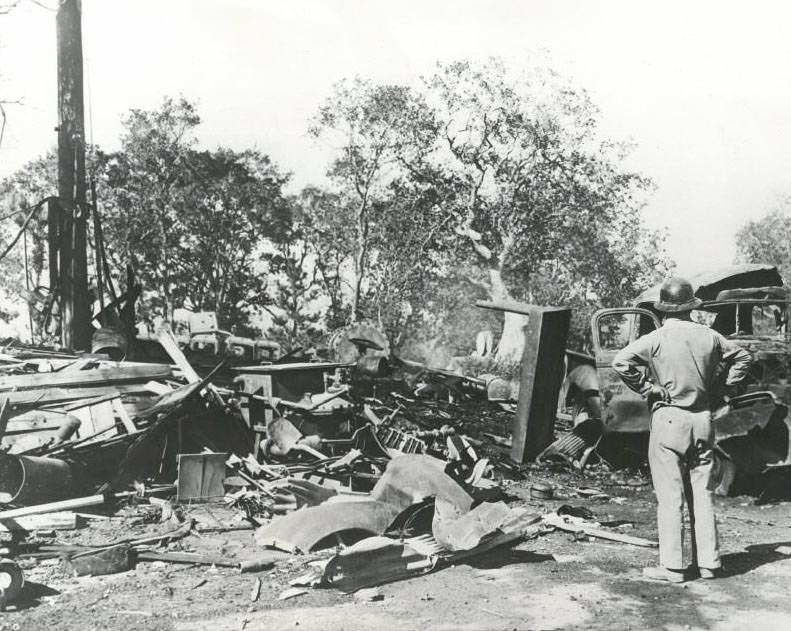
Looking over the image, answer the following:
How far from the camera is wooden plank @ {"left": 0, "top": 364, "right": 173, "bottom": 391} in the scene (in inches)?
332

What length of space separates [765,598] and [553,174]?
93.3ft

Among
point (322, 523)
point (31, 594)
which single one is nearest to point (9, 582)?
point (31, 594)

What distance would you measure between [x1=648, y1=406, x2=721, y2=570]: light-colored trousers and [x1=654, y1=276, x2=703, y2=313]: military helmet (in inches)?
27.3

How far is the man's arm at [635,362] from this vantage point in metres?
5.10

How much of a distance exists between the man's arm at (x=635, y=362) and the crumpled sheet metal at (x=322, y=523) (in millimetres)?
2197

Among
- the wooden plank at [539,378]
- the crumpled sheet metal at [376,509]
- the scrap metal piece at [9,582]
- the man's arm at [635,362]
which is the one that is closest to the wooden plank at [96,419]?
the crumpled sheet metal at [376,509]

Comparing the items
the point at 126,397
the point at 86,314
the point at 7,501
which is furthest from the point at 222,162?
the point at 7,501

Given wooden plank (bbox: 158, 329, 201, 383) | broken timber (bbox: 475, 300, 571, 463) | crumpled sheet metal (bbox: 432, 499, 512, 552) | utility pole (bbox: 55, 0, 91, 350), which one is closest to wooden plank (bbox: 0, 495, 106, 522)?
wooden plank (bbox: 158, 329, 201, 383)

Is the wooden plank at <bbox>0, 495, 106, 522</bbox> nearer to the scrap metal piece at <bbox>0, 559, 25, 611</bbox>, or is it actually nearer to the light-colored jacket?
the scrap metal piece at <bbox>0, 559, 25, 611</bbox>

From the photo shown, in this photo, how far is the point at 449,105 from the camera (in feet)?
103

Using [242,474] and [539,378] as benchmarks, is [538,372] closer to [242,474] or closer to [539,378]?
[539,378]

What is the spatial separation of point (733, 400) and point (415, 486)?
3.40 meters

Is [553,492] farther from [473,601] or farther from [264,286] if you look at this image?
[264,286]

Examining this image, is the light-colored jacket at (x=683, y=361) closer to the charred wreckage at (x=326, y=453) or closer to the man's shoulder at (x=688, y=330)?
the man's shoulder at (x=688, y=330)
